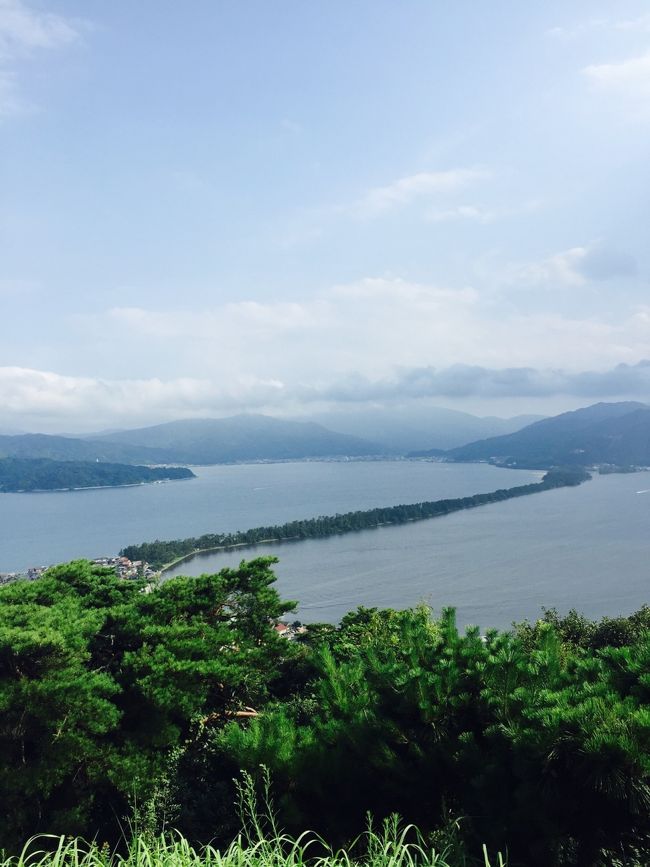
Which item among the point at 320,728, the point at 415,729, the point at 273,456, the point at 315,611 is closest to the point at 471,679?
the point at 415,729

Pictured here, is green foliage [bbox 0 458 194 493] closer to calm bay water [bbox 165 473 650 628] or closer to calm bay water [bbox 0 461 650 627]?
calm bay water [bbox 0 461 650 627]

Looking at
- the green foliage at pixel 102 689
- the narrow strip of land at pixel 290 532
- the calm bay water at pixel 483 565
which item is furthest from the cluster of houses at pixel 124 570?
the green foliage at pixel 102 689

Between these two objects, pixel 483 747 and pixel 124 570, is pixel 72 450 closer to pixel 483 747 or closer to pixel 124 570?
pixel 124 570

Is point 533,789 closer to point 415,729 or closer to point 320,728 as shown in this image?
point 415,729

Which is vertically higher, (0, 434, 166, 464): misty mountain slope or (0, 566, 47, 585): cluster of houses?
(0, 434, 166, 464): misty mountain slope

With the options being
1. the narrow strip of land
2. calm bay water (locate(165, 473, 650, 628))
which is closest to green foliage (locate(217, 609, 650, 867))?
calm bay water (locate(165, 473, 650, 628))

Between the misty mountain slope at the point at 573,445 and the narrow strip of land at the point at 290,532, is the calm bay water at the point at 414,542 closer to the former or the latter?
the narrow strip of land at the point at 290,532

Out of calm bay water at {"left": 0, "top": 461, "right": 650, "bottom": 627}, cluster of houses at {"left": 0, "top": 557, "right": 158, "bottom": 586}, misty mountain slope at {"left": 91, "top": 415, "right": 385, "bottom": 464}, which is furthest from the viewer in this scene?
misty mountain slope at {"left": 91, "top": 415, "right": 385, "bottom": 464}
